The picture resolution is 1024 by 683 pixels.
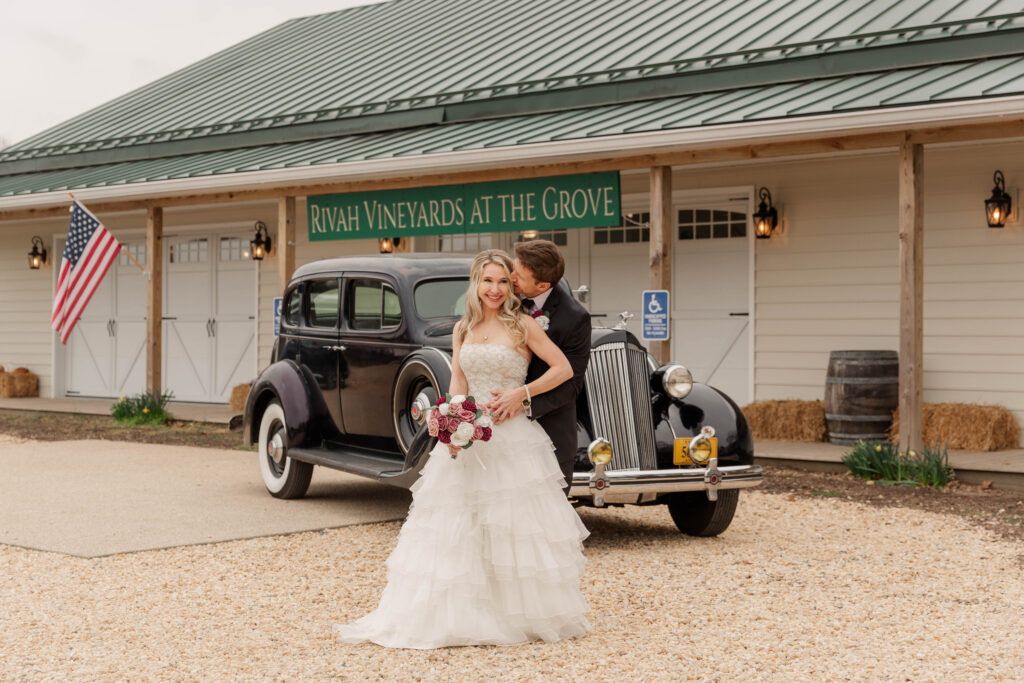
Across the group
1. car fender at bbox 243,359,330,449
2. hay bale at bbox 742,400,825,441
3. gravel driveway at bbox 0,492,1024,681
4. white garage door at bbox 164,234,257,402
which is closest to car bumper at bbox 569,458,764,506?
gravel driveway at bbox 0,492,1024,681

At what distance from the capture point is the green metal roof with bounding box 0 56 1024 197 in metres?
9.39

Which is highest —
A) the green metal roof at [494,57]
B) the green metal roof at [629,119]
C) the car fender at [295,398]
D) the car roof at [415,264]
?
the green metal roof at [494,57]

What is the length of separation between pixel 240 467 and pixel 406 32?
29.4 feet

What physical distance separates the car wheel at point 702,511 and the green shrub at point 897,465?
2.55 metres

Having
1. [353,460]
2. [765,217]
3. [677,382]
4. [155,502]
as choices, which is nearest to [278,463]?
[155,502]

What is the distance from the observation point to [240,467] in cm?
1035

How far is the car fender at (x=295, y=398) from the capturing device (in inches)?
319

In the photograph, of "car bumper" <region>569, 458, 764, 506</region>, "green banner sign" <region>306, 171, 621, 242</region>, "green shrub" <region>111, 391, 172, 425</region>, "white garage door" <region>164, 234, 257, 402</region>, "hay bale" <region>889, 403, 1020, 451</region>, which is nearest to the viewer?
"car bumper" <region>569, 458, 764, 506</region>

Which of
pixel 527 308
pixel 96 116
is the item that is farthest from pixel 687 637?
pixel 96 116

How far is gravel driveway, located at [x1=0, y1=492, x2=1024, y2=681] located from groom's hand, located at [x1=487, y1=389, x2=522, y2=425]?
912 millimetres

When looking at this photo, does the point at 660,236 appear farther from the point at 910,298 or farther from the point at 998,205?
the point at 998,205

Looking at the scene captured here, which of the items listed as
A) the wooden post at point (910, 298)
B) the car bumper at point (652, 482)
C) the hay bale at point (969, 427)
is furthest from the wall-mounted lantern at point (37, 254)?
the car bumper at point (652, 482)

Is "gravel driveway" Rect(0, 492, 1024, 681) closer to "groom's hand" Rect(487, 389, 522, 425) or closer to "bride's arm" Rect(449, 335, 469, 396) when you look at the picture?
"groom's hand" Rect(487, 389, 522, 425)

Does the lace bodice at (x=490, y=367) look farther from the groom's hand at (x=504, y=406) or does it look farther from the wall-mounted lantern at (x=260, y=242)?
the wall-mounted lantern at (x=260, y=242)
